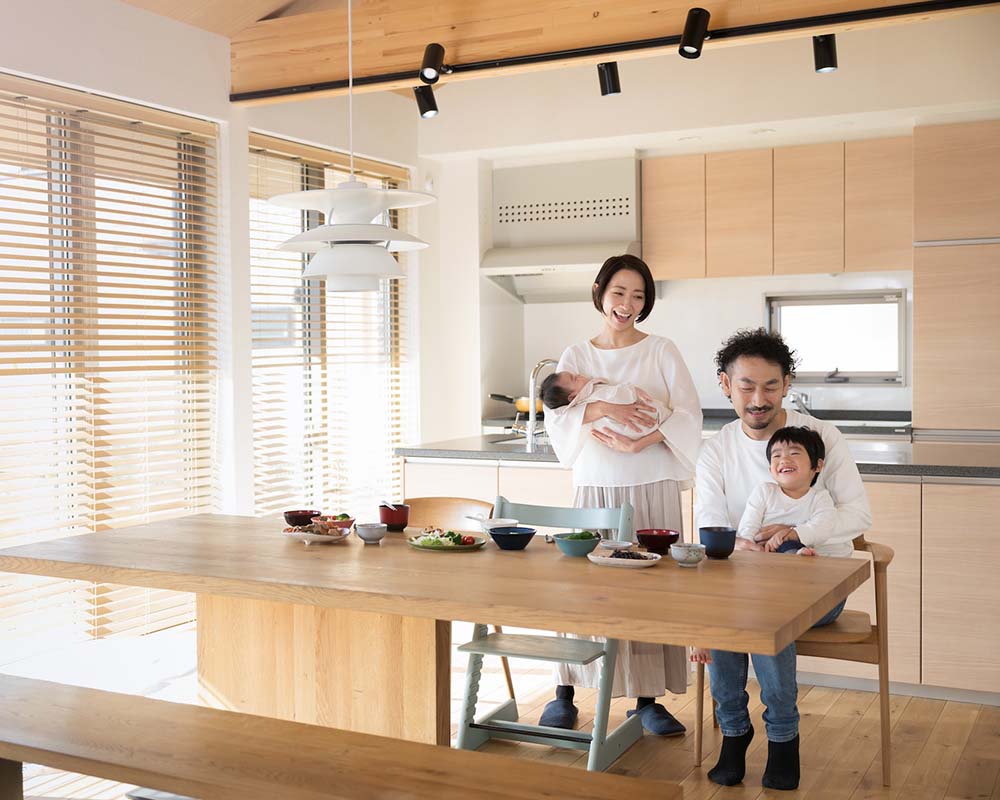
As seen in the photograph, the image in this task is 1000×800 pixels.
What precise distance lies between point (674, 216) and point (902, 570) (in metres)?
2.72

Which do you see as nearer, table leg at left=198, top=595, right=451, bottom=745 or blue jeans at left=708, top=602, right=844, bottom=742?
table leg at left=198, top=595, right=451, bottom=745

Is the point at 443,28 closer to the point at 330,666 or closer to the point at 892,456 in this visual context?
the point at 892,456

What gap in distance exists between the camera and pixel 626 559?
2.47m

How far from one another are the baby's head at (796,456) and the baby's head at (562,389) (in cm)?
68

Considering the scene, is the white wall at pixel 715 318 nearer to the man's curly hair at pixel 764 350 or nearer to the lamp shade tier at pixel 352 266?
the man's curly hair at pixel 764 350

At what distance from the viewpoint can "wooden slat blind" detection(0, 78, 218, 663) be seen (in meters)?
3.87

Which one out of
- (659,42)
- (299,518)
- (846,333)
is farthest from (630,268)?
(846,333)

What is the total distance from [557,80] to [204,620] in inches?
143

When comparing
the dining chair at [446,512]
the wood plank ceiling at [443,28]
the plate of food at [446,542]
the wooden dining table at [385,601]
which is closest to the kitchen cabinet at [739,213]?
the wood plank ceiling at [443,28]

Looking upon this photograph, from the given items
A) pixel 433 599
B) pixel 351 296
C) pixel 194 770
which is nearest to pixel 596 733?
pixel 433 599

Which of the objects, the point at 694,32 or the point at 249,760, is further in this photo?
the point at 694,32

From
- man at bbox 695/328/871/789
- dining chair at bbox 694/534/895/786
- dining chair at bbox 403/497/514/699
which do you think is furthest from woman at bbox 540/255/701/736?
dining chair at bbox 694/534/895/786

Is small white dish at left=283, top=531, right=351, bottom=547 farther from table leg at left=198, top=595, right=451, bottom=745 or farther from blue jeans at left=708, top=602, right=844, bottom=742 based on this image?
blue jeans at left=708, top=602, right=844, bottom=742

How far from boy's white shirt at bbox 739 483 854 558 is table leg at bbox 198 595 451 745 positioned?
0.93 meters
